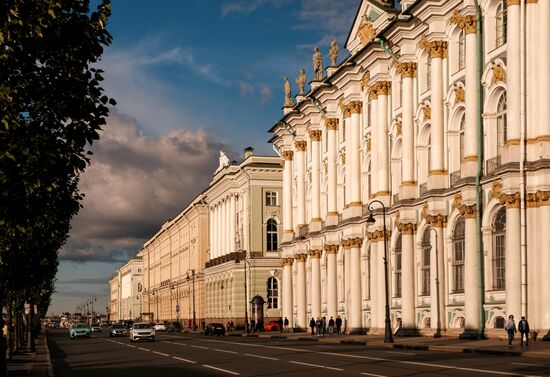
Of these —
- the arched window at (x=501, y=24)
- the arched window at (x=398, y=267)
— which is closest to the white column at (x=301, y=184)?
the arched window at (x=398, y=267)

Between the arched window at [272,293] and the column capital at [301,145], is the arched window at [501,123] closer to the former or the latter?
the column capital at [301,145]

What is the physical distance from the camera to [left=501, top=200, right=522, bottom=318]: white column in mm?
45125

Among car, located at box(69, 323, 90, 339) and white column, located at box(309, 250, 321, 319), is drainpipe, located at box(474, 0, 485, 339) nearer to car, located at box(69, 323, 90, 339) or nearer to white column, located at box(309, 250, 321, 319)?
white column, located at box(309, 250, 321, 319)

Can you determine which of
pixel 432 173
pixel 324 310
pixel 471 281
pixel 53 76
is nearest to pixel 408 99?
pixel 432 173

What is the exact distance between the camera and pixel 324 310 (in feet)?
255

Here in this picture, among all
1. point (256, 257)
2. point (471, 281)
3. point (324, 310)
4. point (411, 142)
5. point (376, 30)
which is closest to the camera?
point (471, 281)

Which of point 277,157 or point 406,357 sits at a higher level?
point 277,157

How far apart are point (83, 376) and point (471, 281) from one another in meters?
23.6

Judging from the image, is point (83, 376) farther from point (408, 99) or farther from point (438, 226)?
point (408, 99)

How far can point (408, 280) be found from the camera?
190 ft

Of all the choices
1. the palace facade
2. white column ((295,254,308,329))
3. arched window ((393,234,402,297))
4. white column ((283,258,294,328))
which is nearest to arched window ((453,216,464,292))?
the palace facade

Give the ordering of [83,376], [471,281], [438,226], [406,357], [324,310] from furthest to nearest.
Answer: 1. [324,310]
2. [438,226]
3. [471,281]
4. [406,357]
5. [83,376]

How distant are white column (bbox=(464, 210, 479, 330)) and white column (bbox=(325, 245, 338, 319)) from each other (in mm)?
24180

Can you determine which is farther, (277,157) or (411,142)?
(277,157)
